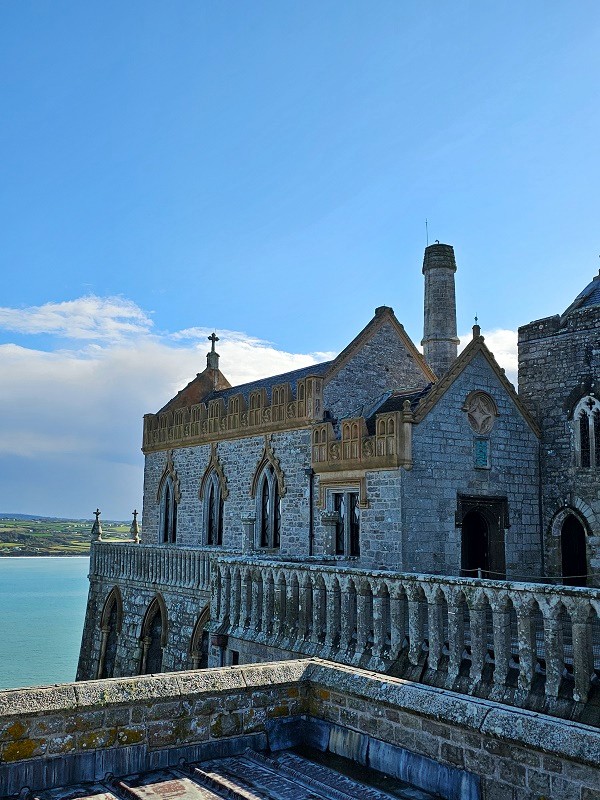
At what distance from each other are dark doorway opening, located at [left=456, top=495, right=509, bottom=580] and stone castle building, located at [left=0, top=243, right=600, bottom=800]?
2.1 inches

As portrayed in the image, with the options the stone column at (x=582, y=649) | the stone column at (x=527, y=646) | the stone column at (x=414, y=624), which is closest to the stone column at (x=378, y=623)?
the stone column at (x=414, y=624)

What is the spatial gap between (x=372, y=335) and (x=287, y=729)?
17.3 meters

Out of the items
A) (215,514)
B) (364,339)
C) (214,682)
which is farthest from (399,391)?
(214,682)

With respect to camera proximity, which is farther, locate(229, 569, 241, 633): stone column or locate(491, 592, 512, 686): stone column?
locate(229, 569, 241, 633): stone column

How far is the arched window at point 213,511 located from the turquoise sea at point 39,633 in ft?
23.5

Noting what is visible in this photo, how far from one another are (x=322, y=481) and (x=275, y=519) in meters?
3.70

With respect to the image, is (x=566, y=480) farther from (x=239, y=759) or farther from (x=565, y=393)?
(x=239, y=759)

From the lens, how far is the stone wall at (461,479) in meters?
16.6

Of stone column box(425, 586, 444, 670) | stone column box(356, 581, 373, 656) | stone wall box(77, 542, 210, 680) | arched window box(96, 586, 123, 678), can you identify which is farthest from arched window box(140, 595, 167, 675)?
stone column box(425, 586, 444, 670)

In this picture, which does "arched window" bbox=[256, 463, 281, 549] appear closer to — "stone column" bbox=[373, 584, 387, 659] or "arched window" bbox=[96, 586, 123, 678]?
"arched window" bbox=[96, 586, 123, 678]

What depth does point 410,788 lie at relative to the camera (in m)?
5.50

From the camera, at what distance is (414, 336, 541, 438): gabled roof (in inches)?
675

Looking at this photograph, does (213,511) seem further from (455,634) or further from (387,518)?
(455,634)

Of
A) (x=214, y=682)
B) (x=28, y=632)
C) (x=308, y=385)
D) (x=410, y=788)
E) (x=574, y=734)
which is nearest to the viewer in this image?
(x=574, y=734)
